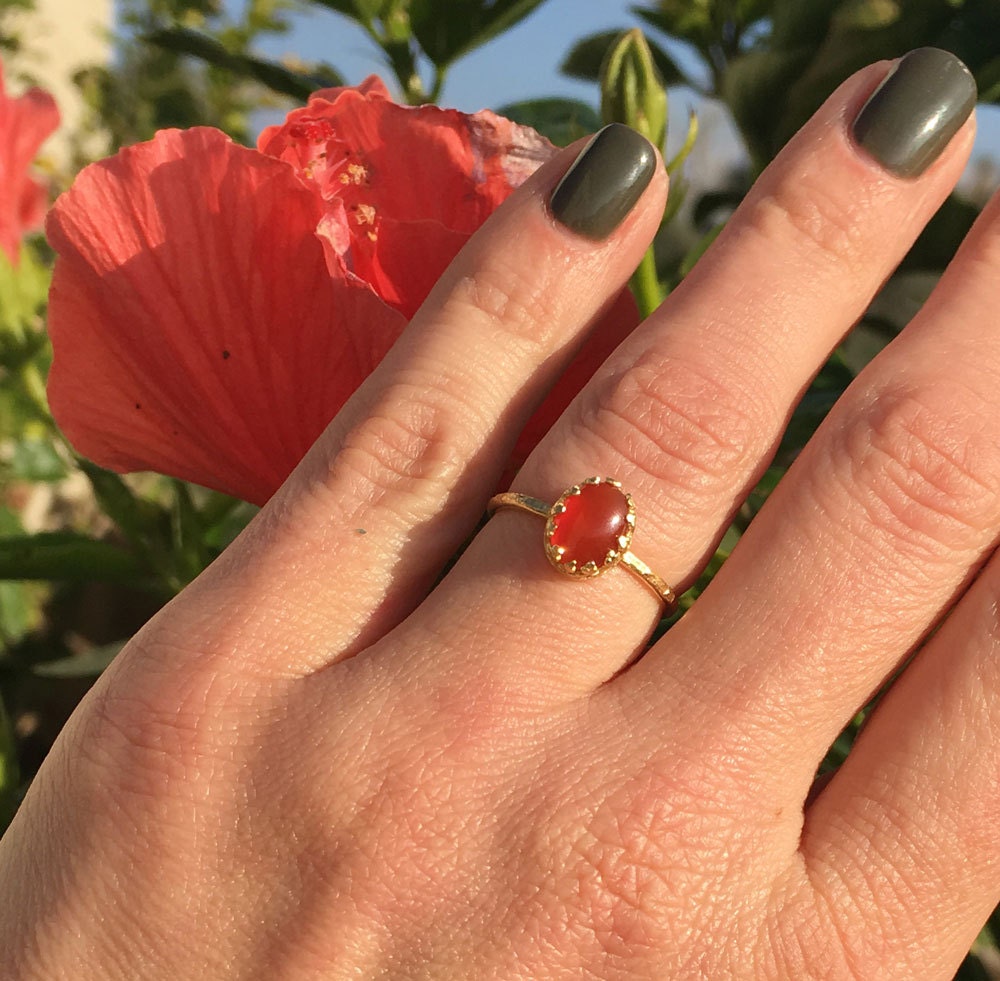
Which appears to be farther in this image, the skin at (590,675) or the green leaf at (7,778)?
the green leaf at (7,778)

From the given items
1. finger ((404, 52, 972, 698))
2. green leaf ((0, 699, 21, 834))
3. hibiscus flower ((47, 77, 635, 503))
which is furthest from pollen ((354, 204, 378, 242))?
green leaf ((0, 699, 21, 834))

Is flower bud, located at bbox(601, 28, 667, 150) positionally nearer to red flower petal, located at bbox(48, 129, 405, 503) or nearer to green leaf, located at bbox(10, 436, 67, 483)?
red flower petal, located at bbox(48, 129, 405, 503)

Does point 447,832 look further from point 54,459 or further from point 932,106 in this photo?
point 54,459

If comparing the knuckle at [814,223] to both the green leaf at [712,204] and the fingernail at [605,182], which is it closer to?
the fingernail at [605,182]

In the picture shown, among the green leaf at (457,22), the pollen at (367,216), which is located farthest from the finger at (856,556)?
the green leaf at (457,22)

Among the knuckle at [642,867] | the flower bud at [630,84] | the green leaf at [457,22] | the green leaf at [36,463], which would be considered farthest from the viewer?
the green leaf at [36,463]

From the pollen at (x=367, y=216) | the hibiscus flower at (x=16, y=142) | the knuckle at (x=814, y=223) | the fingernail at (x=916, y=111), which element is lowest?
the hibiscus flower at (x=16, y=142)

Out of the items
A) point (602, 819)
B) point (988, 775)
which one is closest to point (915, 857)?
point (988, 775)

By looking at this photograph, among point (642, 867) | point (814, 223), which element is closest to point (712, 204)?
point (814, 223)
